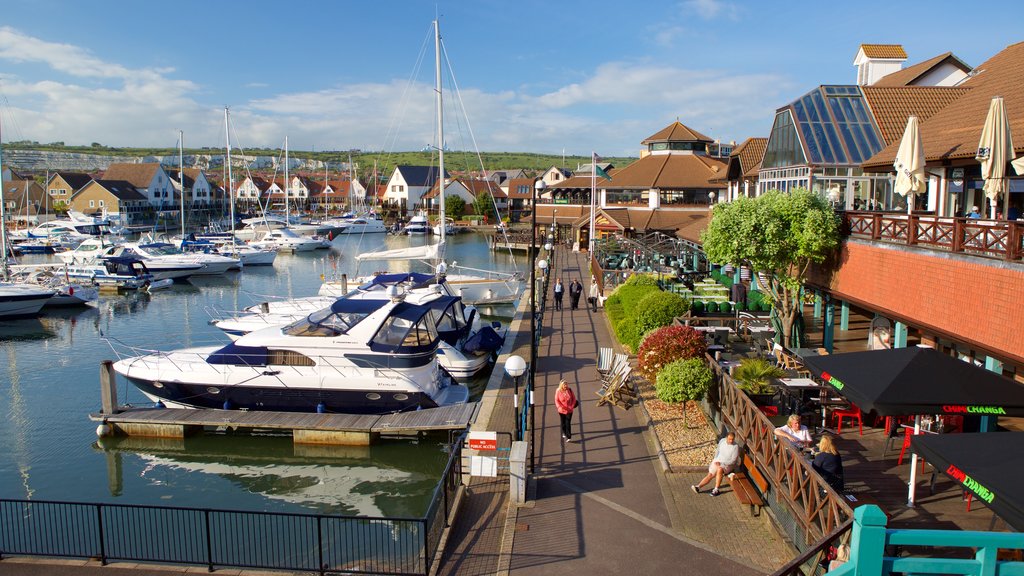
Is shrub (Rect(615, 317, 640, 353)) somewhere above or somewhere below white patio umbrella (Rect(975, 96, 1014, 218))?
below

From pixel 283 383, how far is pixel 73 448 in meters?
5.72

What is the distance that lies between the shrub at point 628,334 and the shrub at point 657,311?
1.11 ft

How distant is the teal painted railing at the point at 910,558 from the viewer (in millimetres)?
6656

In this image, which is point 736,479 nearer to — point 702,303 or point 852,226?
point 852,226

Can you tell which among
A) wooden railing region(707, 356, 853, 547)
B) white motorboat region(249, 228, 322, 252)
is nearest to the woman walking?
wooden railing region(707, 356, 853, 547)

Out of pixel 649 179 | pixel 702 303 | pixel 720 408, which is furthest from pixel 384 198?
pixel 720 408

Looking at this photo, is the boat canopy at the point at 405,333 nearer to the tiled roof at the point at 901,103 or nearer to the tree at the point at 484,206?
the tiled roof at the point at 901,103

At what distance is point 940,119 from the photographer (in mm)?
19031

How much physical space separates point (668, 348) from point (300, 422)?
967 centimetres

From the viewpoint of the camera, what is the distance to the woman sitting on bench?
11.8 meters

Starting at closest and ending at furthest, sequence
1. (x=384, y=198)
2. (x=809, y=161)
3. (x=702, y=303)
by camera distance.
Answer: (x=809, y=161) → (x=702, y=303) → (x=384, y=198)

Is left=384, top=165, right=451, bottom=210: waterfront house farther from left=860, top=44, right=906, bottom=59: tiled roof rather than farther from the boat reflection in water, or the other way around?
the boat reflection in water

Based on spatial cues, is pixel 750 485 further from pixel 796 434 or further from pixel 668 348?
pixel 668 348

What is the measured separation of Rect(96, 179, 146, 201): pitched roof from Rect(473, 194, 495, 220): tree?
54.5m
